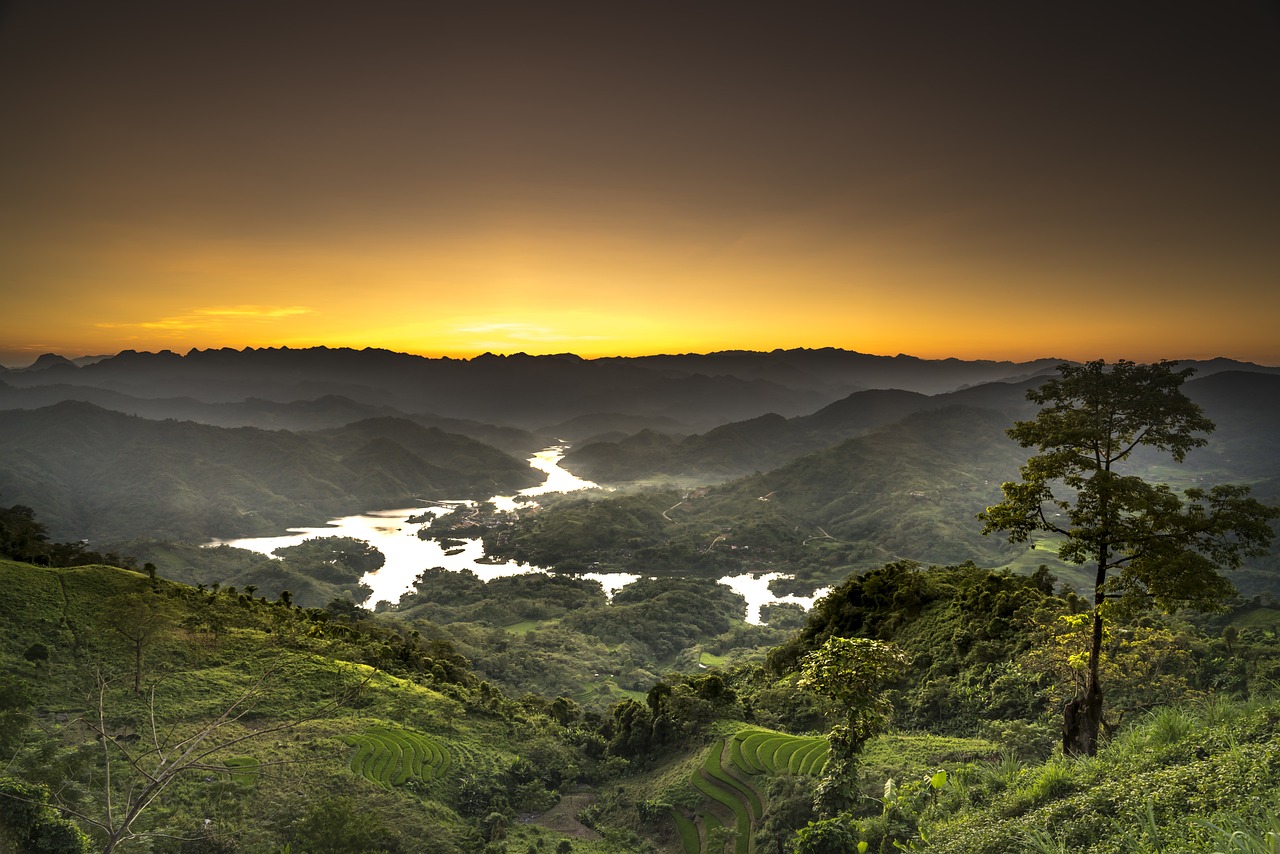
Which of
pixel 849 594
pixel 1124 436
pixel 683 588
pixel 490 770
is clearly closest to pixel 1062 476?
pixel 1124 436

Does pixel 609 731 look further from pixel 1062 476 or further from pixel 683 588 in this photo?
pixel 683 588

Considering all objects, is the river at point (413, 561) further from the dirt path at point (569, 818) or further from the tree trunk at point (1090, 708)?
the tree trunk at point (1090, 708)

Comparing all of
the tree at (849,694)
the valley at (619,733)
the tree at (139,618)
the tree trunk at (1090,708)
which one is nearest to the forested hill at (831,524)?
the valley at (619,733)

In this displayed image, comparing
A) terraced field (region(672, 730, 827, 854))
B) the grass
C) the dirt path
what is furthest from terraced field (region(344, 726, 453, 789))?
the grass

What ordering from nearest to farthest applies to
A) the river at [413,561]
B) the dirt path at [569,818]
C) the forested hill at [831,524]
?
the dirt path at [569,818] → the river at [413,561] → the forested hill at [831,524]

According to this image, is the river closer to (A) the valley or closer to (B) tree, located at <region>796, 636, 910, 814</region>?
(A) the valley

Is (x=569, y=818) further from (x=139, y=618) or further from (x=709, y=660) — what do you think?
(x=709, y=660)
